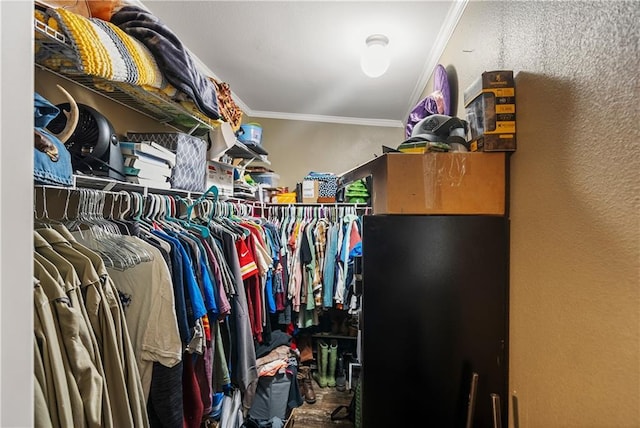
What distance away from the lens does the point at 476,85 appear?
1.01m

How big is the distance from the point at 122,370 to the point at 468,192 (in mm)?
1195

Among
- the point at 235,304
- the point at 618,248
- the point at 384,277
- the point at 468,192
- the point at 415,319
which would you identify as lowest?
the point at 235,304

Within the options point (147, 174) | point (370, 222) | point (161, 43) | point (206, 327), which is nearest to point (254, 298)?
point (206, 327)

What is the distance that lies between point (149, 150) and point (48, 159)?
0.55 metres

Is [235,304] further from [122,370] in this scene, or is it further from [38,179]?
[38,179]

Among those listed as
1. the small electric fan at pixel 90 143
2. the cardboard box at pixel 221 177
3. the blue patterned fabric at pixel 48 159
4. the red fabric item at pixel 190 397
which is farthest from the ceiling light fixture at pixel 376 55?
the red fabric item at pixel 190 397

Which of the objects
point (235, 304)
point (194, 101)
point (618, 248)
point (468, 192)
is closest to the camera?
point (618, 248)

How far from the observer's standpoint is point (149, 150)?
54.7 inches

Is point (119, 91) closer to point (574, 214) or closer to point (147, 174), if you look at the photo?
point (147, 174)

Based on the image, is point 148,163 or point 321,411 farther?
point 321,411

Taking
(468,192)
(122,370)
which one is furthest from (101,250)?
(468,192)

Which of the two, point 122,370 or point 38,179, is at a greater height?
point 38,179

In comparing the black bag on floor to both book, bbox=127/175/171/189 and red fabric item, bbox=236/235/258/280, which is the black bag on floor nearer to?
red fabric item, bbox=236/235/258/280

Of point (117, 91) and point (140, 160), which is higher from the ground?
point (117, 91)
